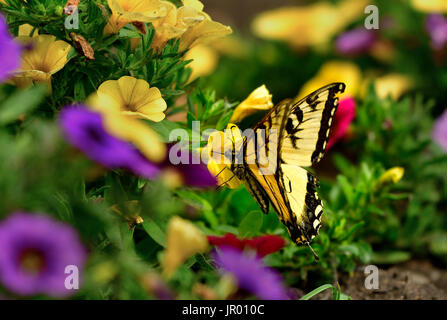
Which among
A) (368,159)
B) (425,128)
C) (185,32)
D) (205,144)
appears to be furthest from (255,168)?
(425,128)

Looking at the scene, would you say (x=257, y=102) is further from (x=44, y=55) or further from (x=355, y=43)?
(x=355, y=43)

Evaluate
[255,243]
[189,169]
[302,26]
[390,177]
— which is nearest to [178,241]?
[189,169]

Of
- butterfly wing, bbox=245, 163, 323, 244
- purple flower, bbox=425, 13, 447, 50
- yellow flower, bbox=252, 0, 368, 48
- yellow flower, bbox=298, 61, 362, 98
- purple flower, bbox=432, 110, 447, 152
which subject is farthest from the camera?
yellow flower, bbox=252, 0, 368, 48

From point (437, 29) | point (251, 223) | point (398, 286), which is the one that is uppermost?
point (437, 29)

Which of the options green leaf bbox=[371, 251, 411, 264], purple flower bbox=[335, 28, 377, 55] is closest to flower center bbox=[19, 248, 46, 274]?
green leaf bbox=[371, 251, 411, 264]

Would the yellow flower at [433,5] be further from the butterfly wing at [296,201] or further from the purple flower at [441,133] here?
the butterfly wing at [296,201]

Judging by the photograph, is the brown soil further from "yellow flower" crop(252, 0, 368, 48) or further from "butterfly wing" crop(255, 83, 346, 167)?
"yellow flower" crop(252, 0, 368, 48)

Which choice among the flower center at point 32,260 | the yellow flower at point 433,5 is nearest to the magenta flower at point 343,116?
the flower center at point 32,260
